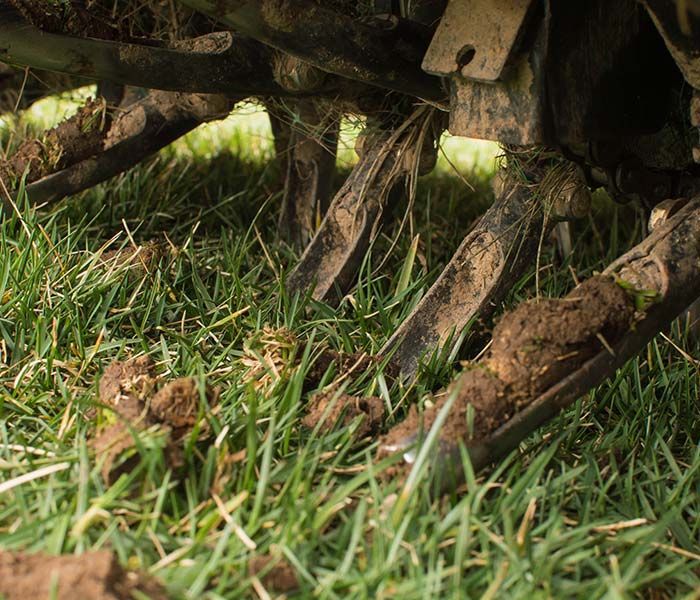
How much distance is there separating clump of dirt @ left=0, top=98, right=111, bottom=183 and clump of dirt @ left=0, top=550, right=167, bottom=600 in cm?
130

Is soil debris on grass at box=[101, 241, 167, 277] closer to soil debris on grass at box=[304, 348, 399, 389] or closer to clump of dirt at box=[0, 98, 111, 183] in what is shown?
clump of dirt at box=[0, 98, 111, 183]

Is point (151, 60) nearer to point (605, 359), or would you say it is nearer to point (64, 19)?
point (64, 19)

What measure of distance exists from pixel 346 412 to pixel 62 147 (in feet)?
3.49

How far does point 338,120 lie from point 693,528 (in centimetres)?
117

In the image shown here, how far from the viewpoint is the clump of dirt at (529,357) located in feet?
4.30

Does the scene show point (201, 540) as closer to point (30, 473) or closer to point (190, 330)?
point (30, 473)

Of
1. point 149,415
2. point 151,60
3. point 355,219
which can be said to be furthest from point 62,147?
point 149,415

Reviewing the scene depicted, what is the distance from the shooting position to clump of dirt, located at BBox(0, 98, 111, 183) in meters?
2.22

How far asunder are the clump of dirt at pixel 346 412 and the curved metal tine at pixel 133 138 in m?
0.89

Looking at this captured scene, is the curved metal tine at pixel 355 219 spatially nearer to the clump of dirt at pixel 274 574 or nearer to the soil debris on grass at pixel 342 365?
the soil debris on grass at pixel 342 365

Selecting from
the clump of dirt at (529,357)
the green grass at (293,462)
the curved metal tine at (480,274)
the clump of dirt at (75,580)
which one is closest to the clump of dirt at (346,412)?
the green grass at (293,462)

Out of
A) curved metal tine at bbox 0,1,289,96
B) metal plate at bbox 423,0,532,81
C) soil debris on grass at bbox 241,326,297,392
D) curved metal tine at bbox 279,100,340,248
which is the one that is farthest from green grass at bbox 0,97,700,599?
metal plate at bbox 423,0,532,81

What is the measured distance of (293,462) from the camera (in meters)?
1.37

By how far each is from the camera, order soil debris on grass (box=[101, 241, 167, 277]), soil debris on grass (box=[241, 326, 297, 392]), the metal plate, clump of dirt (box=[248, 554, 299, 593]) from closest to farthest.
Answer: clump of dirt (box=[248, 554, 299, 593])
the metal plate
soil debris on grass (box=[241, 326, 297, 392])
soil debris on grass (box=[101, 241, 167, 277])
